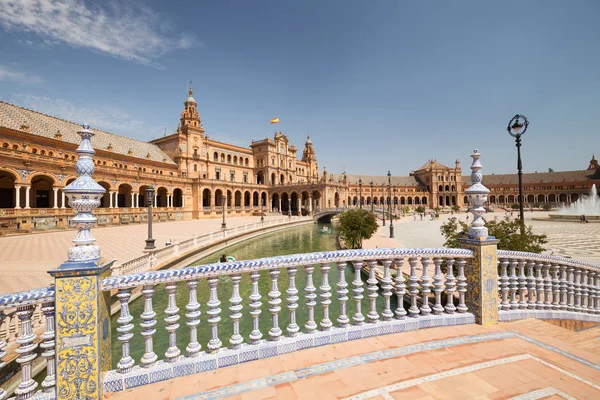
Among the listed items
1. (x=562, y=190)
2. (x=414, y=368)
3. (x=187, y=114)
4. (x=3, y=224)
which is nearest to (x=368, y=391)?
(x=414, y=368)

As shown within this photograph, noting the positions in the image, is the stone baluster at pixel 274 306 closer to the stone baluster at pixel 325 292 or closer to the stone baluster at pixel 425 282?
the stone baluster at pixel 325 292

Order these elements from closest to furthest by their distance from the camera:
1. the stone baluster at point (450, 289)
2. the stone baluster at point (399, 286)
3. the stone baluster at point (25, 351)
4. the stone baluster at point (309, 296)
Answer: the stone baluster at point (25, 351), the stone baluster at point (309, 296), the stone baluster at point (399, 286), the stone baluster at point (450, 289)

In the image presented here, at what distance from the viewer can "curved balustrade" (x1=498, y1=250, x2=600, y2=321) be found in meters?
4.44

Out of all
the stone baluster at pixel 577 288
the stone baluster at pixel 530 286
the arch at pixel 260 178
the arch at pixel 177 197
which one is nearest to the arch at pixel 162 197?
the arch at pixel 177 197

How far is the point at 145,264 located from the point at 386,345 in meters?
11.3

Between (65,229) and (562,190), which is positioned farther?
(562,190)

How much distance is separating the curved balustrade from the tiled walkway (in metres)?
0.89

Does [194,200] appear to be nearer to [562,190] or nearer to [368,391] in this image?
[368,391]

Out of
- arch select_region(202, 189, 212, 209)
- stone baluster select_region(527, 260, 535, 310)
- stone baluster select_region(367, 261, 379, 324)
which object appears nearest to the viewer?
stone baluster select_region(367, 261, 379, 324)

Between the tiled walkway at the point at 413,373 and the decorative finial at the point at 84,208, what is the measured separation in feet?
4.63

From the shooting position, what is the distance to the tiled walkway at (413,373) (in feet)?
8.70

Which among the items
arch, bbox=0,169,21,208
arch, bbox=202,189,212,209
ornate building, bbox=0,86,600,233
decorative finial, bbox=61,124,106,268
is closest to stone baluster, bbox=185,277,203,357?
decorative finial, bbox=61,124,106,268

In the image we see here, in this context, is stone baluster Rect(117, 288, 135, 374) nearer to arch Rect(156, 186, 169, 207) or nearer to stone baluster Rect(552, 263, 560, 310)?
stone baluster Rect(552, 263, 560, 310)

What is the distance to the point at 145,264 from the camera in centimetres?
1156
